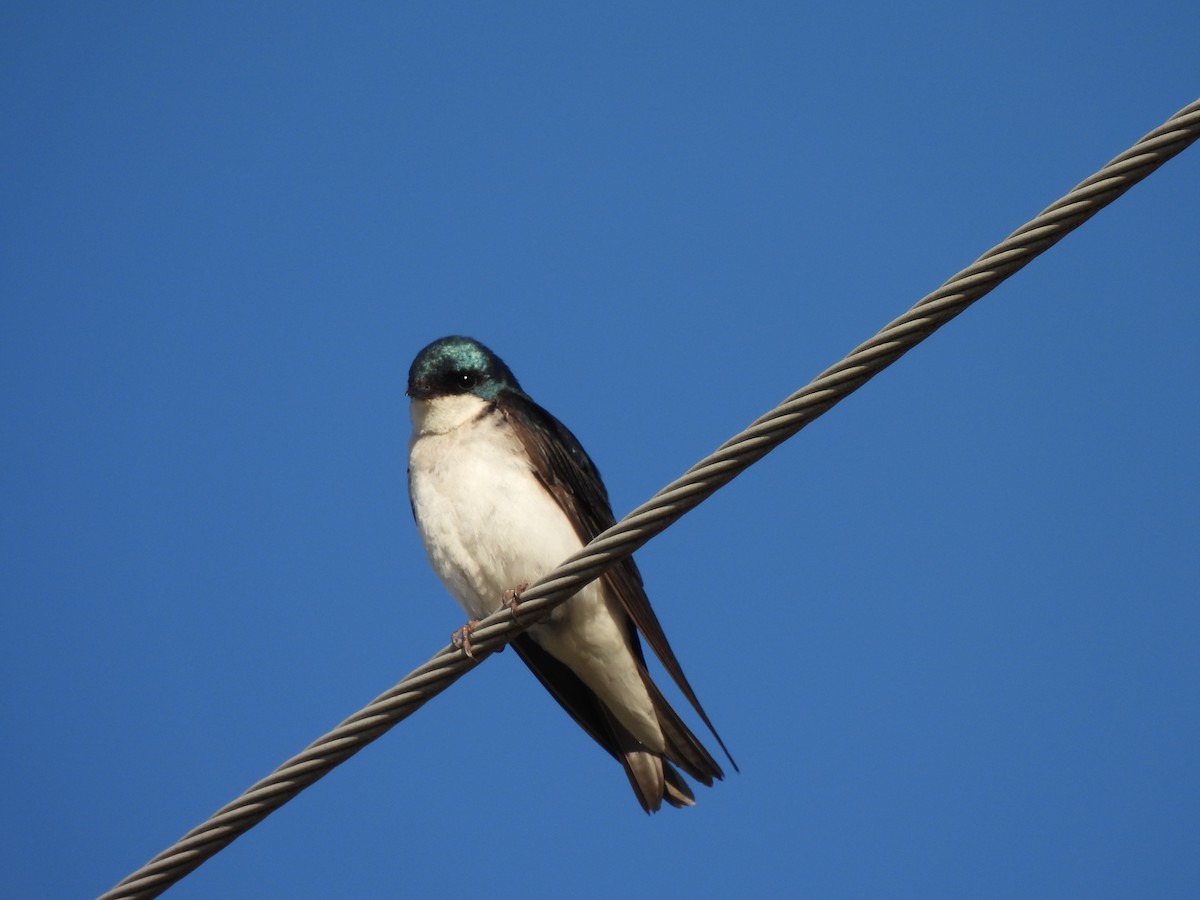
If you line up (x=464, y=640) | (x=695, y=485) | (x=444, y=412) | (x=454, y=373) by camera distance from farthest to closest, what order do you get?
(x=454, y=373) → (x=444, y=412) → (x=464, y=640) → (x=695, y=485)

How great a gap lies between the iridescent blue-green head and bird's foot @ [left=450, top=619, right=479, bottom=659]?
1.39 meters

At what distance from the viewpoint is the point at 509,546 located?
16.8 ft

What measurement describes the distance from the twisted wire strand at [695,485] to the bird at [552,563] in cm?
134

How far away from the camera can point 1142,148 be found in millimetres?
2908

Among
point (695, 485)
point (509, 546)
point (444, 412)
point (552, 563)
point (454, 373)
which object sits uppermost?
point (454, 373)

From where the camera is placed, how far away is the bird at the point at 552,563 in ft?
16.9

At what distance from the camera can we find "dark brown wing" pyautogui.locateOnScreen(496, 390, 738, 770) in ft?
16.3

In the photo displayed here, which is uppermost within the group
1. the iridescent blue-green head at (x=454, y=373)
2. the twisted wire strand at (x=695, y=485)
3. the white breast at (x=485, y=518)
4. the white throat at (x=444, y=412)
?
the iridescent blue-green head at (x=454, y=373)

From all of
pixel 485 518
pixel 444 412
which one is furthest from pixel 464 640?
pixel 444 412

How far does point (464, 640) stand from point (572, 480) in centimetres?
156

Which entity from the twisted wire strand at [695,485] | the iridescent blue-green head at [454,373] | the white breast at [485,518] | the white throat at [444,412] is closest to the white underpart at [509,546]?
the white breast at [485,518]

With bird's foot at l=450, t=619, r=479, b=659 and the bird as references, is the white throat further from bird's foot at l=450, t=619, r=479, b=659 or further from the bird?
bird's foot at l=450, t=619, r=479, b=659

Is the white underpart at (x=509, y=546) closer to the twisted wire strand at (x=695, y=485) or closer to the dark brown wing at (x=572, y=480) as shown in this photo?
the dark brown wing at (x=572, y=480)

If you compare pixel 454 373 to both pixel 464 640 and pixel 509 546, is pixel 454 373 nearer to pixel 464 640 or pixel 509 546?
pixel 509 546
